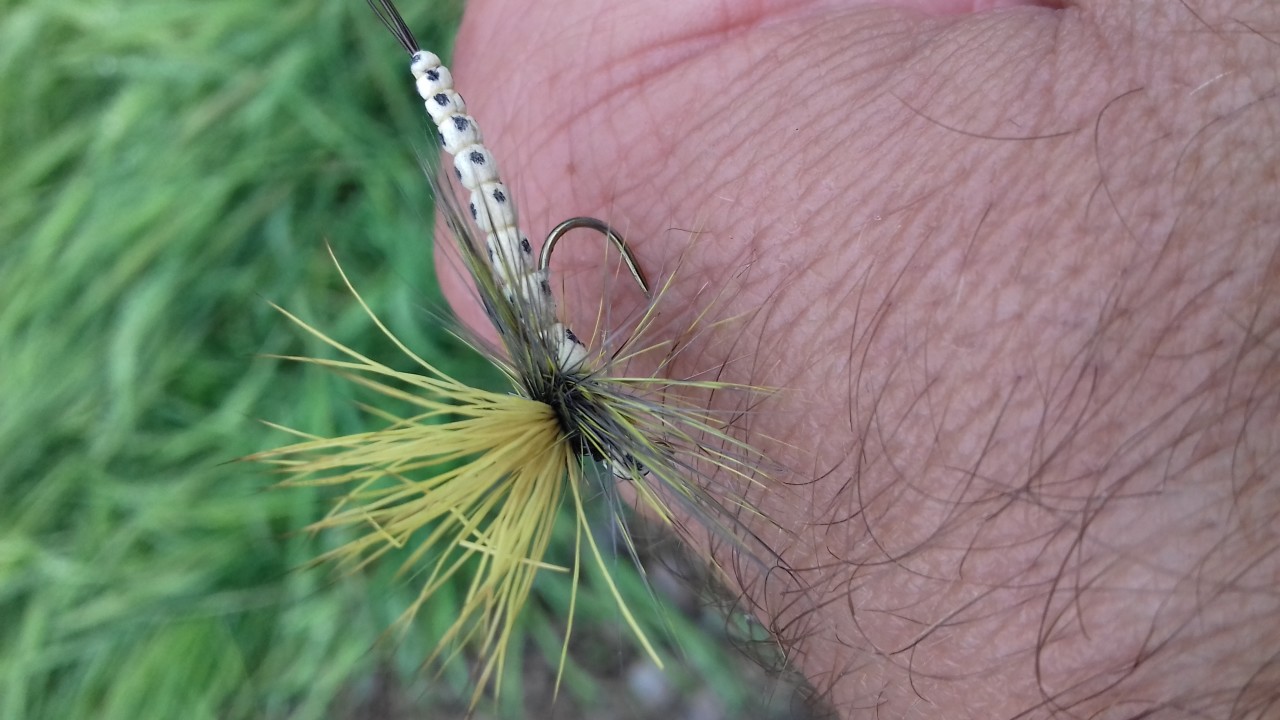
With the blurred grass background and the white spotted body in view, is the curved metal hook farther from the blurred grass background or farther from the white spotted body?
the blurred grass background

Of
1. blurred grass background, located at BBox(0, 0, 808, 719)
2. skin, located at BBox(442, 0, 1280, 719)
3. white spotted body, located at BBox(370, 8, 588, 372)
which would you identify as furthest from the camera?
blurred grass background, located at BBox(0, 0, 808, 719)

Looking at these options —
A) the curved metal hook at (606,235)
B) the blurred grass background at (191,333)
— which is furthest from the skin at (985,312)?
the blurred grass background at (191,333)

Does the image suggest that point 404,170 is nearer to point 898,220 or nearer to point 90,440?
point 90,440

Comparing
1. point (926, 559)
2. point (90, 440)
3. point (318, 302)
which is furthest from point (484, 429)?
point (90, 440)

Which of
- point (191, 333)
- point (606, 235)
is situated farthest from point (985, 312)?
Result: point (191, 333)

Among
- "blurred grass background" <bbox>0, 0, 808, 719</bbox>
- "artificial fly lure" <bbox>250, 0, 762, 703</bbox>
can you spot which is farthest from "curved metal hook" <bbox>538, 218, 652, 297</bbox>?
"blurred grass background" <bbox>0, 0, 808, 719</bbox>

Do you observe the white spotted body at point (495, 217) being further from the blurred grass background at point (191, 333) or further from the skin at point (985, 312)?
the blurred grass background at point (191, 333)

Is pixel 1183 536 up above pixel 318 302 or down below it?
below
